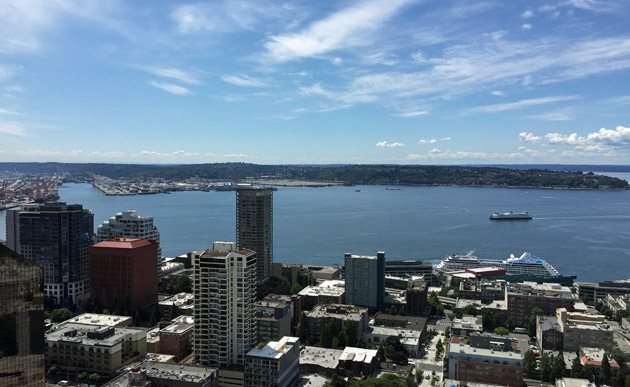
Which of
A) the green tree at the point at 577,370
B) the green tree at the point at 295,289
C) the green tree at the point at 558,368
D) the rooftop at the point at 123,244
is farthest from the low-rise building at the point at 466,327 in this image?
the rooftop at the point at 123,244

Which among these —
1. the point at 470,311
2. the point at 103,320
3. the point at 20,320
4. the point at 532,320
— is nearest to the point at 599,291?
the point at 532,320

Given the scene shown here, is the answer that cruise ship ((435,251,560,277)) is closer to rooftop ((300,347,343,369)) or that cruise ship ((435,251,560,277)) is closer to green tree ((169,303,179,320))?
rooftop ((300,347,343,369))

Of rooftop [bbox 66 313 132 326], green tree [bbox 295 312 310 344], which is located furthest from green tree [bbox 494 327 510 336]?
rooftop [bbox 66 313 132 326]

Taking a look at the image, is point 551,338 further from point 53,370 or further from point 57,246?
point 57,246

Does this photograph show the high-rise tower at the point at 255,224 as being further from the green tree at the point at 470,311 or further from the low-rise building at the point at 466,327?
the low-rise building at the point at 466,327

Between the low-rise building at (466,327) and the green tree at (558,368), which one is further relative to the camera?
the low-rise building at (466,327)

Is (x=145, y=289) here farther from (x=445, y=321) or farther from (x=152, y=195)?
(x=152, y=195)
